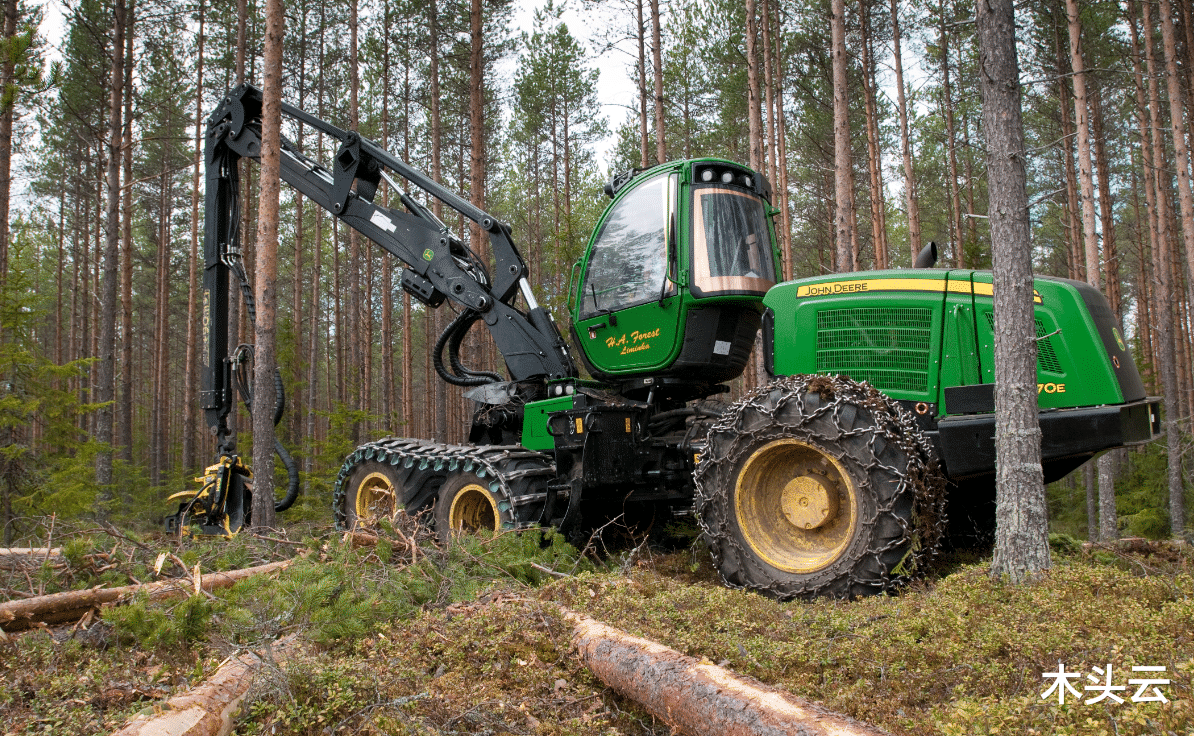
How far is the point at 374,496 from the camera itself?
25.6 feet

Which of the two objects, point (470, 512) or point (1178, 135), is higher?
point (1178, 135)

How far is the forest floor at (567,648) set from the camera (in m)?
2.72

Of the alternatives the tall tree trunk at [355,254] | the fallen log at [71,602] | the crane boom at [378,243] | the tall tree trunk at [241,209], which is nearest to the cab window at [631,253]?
the crane boom at [378,243]

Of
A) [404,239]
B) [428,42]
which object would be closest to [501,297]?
[404,239]

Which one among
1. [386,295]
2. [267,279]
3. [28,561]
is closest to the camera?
[28,561]

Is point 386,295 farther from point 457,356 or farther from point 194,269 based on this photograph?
point 457,356

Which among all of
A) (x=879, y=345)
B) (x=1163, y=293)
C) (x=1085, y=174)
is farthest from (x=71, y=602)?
(x=1163, y=293)

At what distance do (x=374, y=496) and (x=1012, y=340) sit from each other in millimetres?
5994

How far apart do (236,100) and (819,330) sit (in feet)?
22.7

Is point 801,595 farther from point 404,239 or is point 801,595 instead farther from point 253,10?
point 253,10

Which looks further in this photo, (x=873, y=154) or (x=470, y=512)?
(x=873, y=154)

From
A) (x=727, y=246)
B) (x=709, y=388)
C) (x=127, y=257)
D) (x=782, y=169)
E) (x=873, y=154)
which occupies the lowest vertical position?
(x=709, y=388)

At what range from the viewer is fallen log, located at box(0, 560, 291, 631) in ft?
13.4

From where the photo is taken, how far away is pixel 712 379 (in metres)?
6.58
